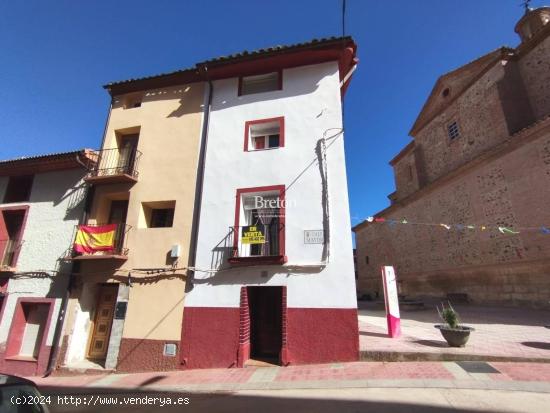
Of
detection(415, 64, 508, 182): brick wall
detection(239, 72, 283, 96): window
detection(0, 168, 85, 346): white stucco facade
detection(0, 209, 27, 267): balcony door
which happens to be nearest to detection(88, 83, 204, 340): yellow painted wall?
detection(0, 168, 85, 346): white stucco facade

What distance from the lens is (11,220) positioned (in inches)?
444

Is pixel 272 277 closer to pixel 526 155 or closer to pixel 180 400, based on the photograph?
pixel 180 400

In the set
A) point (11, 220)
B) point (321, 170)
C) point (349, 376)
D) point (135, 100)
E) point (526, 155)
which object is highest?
point (135, 100)

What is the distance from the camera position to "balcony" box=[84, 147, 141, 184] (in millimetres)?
9619

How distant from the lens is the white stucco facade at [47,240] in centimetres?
937

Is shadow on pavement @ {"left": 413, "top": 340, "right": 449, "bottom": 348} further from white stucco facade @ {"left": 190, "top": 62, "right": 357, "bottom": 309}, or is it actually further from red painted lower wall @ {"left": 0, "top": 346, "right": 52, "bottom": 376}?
red painted lower wall @ {"left": 0, "top": 346, "right": 52, "bottom": 376}

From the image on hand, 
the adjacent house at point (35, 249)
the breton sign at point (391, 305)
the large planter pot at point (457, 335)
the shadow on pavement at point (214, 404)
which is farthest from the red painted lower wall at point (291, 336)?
the adjacent house at point (35, 249)

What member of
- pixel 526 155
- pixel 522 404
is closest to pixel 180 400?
pixel 522 404

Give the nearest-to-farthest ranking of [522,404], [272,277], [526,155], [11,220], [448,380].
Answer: [522,404], [448,380], [272,277], [11,220], [526,155]

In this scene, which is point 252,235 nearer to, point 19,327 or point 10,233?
point 19,327

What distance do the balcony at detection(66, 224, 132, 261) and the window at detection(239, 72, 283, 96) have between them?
20.1ft

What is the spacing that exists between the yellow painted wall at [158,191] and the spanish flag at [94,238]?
1.77 feet

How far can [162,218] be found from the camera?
975cm

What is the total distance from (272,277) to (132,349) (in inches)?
176
